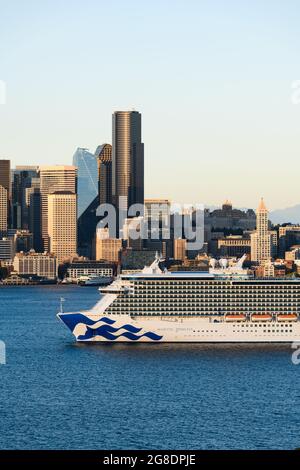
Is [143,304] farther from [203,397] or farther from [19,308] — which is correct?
[19,308]

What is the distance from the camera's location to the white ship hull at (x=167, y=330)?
4131 centimetres

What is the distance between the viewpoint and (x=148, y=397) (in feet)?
93.6

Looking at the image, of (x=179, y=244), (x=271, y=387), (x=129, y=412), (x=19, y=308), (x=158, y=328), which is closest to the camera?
(x=129, y=412)

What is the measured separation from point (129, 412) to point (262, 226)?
126 m

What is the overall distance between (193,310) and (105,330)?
3.76 m

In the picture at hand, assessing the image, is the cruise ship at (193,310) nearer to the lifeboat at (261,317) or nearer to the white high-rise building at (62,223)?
the lifeboat at (261,317)

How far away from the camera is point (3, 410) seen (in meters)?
26.7

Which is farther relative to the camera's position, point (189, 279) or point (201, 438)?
point (189, 279)

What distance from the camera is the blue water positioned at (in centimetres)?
2302

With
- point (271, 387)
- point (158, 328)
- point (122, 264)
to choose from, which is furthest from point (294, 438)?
point (122, 264)

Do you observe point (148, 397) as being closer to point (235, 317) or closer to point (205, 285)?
point (235, 317)

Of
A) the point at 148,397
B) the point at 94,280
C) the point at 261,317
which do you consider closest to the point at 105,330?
the point at 261,317

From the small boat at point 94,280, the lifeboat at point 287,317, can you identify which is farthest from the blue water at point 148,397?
the small boat at point 94,280

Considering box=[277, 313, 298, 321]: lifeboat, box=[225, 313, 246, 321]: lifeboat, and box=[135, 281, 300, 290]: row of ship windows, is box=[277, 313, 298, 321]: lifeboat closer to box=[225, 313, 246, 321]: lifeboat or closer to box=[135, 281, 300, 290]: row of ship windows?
box=[225, 313, 246, 321]: lifeboat
